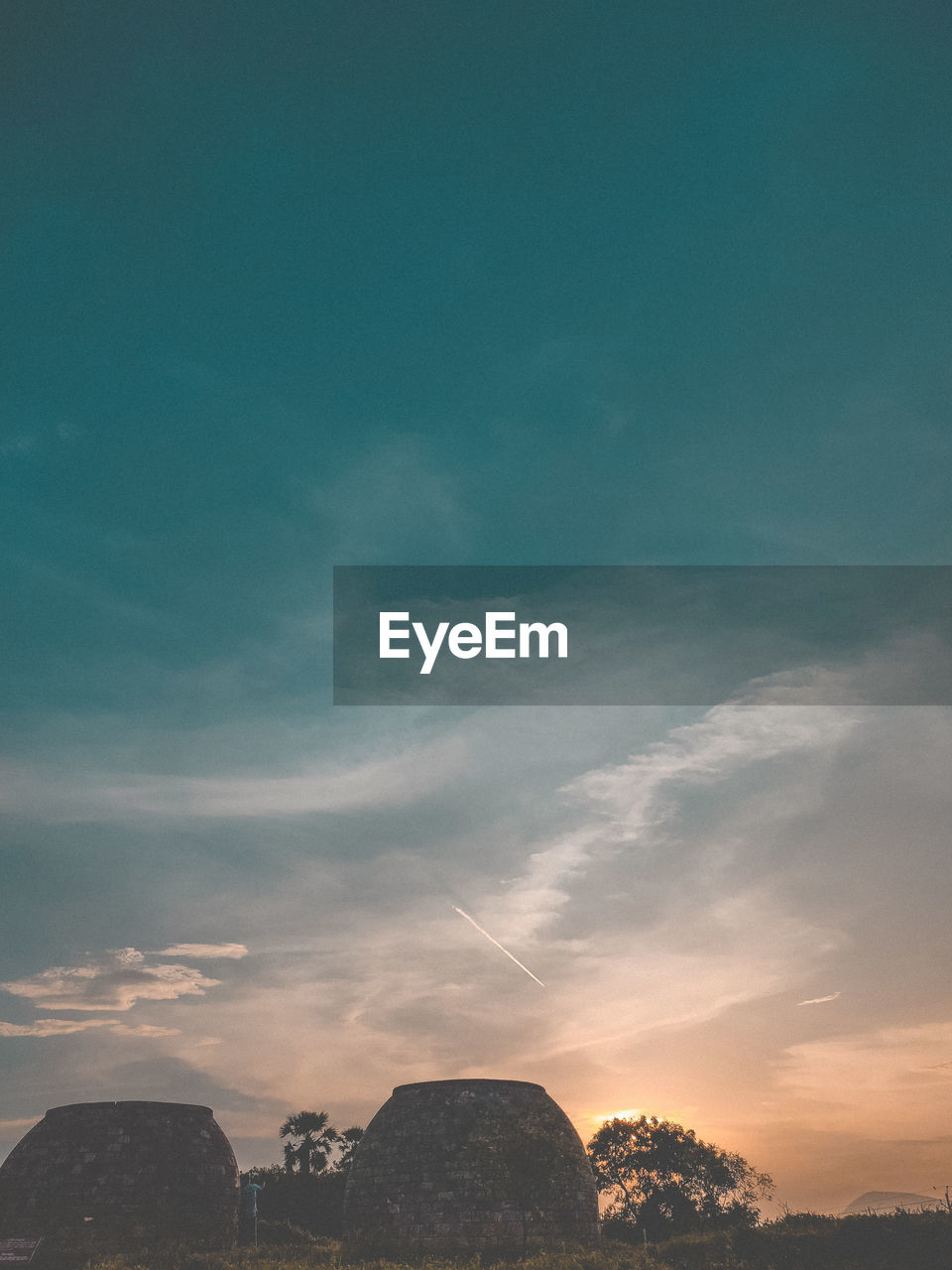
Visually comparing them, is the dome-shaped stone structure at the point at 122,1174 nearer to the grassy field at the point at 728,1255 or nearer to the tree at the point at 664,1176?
the grassy field at the point at 728,1255

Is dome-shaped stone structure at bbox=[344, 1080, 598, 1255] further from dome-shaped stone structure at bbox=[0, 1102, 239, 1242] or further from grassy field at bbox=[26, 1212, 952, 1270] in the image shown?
dome-shaped stone structure at bbox=[0, 1102, 239, 1242]

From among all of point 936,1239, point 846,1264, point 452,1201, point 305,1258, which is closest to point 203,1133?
point 305,1258

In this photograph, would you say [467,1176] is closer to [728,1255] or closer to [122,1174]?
[728,1255]

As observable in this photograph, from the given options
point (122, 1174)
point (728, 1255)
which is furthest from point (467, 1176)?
point (122, 1174)

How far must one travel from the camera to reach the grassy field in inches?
1163

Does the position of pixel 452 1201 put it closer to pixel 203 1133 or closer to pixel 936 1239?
pixel 203 1133

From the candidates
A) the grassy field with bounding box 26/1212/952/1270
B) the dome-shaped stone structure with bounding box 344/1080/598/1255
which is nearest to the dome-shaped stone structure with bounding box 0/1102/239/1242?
the grassy field with bounding box 26/1212/952/1270

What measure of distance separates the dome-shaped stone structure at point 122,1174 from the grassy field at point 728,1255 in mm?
1639

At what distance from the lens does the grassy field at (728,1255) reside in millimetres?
29531

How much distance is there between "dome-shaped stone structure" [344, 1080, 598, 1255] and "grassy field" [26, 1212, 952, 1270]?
6.05 ft

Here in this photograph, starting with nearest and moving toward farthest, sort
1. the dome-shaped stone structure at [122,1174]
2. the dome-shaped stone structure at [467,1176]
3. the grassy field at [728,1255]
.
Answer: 1. the grassy field at [728,1255]
2. the dome-shaped stone structure at [122,1174]
3. the dome-shaped stone structure at [467,1176]

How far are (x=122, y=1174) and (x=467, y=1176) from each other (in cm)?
1365

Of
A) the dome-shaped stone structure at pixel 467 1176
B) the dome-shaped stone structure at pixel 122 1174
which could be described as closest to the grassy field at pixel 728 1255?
the dome-shaped stone structure at pixel 122 1174

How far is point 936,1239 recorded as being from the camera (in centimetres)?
2933
